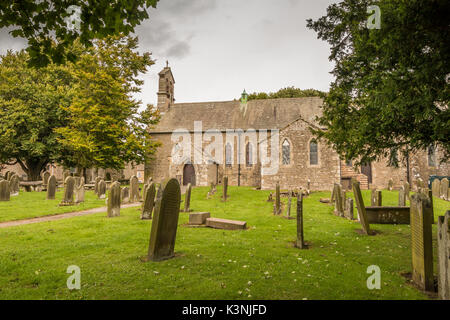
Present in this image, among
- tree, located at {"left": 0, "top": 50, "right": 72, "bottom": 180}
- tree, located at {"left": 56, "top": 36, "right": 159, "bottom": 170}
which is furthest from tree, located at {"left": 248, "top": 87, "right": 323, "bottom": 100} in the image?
tree, located at {"left": 0, "top": 50, "right": 72, "bottom": 180}

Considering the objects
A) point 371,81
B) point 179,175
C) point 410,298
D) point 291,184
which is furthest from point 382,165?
point 410,298

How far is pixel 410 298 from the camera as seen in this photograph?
3.59 meters

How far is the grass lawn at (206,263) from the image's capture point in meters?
3.75

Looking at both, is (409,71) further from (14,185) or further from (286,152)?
(14,185)

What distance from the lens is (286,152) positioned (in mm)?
21703

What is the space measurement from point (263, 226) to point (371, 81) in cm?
523

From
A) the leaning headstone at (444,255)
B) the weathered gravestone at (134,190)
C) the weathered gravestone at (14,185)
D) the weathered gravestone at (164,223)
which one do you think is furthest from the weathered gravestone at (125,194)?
the leaning headstone at (444,255)

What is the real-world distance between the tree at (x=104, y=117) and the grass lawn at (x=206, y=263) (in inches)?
553

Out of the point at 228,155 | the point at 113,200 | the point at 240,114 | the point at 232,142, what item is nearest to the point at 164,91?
the point at 240,114

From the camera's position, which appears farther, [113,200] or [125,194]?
[125,194]

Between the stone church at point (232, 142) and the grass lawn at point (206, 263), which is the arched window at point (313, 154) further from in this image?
the grass lawn at point (206, 263)

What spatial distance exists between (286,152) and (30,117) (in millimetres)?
21282

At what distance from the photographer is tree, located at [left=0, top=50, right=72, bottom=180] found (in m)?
21.2

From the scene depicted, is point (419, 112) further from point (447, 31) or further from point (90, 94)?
point (90, 94)
